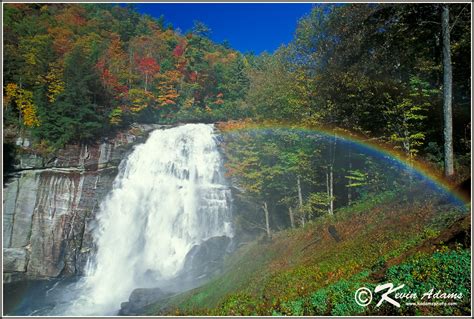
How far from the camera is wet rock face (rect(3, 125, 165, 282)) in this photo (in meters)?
27.1

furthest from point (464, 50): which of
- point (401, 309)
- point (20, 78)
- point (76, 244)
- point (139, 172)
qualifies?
point (20, 78)

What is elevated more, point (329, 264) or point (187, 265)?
point (329, 264)

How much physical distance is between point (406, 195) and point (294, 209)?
9.59 metres

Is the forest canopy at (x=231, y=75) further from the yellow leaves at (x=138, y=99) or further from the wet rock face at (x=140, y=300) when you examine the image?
the wet rock face at (x=140, y=300)

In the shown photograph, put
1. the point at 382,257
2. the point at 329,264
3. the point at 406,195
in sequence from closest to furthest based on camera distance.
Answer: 1. the point at 382,257
2. the point at 329,264
3. the point at 406,195

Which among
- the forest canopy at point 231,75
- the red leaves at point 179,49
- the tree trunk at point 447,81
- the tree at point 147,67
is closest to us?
the tree trunk at point 447,81

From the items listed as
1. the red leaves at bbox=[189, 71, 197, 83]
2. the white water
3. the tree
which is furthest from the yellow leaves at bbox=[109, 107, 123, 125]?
the red leaves at bbox=[189, 71, 197, 83]

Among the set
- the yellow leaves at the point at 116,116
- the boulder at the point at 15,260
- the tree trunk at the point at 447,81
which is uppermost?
the yellow leaves at the point at 116,116

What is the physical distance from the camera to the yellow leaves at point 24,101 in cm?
2938

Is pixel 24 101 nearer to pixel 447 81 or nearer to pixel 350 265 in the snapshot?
pixel 350 265

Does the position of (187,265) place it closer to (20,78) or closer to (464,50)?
(464,50)

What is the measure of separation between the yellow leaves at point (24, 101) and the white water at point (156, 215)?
339 inches

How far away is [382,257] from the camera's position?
993cm

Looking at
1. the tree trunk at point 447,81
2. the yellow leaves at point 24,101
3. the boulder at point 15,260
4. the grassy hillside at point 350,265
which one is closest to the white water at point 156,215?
the grassy hillside at point 350,265
